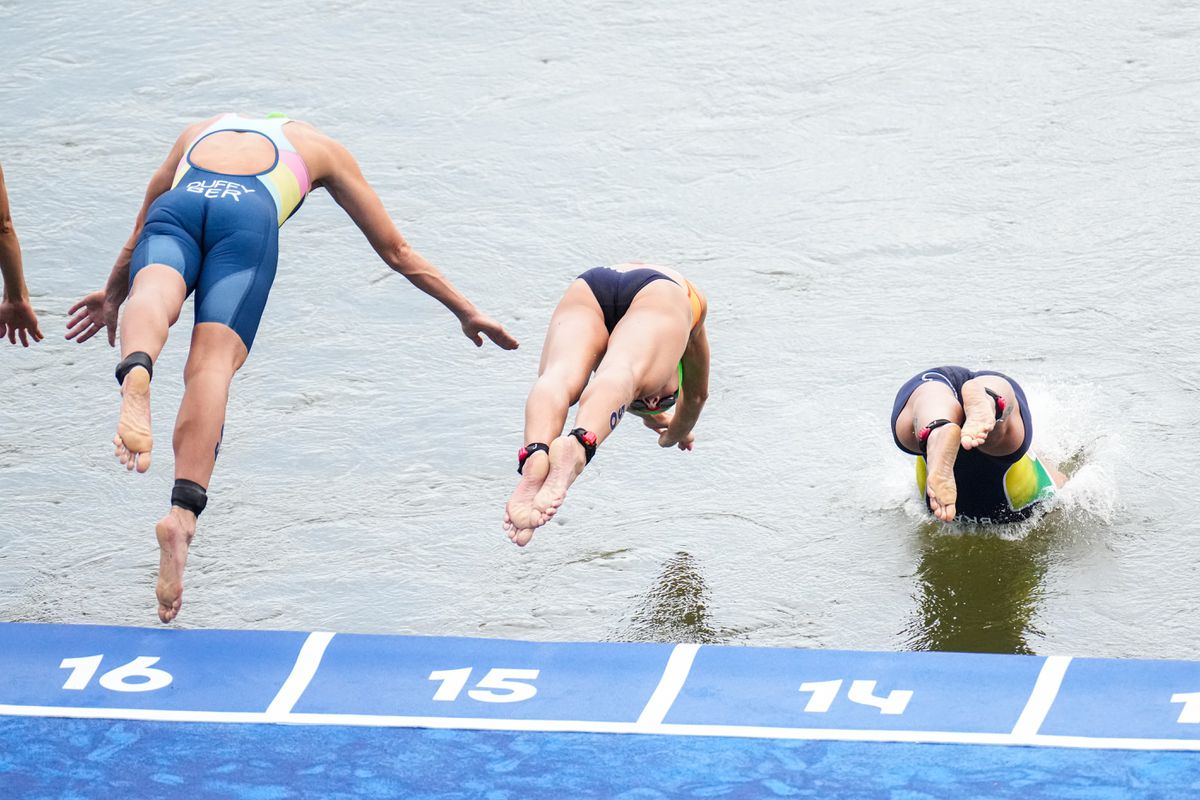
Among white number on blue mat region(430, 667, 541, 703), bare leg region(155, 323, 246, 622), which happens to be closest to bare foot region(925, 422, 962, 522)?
white number on blue mat region(430, 667, 541, 703)

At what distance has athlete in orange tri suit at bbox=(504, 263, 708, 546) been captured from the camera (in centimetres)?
382

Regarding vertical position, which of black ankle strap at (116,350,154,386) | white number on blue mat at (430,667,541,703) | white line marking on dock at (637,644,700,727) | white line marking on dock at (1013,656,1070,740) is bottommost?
white line marking on dock at (1013,656,1070,740)

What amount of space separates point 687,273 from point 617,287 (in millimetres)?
2043

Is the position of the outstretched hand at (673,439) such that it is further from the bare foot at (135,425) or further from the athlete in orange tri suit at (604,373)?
the bare foot at (135,425)

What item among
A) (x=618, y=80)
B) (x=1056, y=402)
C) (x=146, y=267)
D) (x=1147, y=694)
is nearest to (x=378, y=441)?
(x=146, y=267)

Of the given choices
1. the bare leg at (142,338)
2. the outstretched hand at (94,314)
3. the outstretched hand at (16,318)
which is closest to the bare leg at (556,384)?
the bare leg at (142,338)

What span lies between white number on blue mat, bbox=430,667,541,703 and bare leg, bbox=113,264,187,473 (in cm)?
99

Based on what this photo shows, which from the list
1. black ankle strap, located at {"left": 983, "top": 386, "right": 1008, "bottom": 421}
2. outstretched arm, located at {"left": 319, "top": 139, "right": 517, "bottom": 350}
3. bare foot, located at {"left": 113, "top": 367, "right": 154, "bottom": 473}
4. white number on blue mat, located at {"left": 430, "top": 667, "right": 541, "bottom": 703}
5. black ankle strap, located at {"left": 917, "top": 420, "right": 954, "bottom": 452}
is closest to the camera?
bare foot, located at {"left": 113, "top": 367, "right": 154, "bottom": 473}

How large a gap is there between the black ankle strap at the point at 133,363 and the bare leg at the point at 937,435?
200 centimetres

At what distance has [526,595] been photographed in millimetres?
4684

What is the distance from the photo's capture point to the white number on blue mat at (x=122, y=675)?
410 cm

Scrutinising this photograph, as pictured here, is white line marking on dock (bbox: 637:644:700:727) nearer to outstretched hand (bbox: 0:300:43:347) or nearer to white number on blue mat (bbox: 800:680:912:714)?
white number on blue mat (bbox: 800:680:912:714)

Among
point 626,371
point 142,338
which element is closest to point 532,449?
point 626,371

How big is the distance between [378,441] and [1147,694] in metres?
2.79
